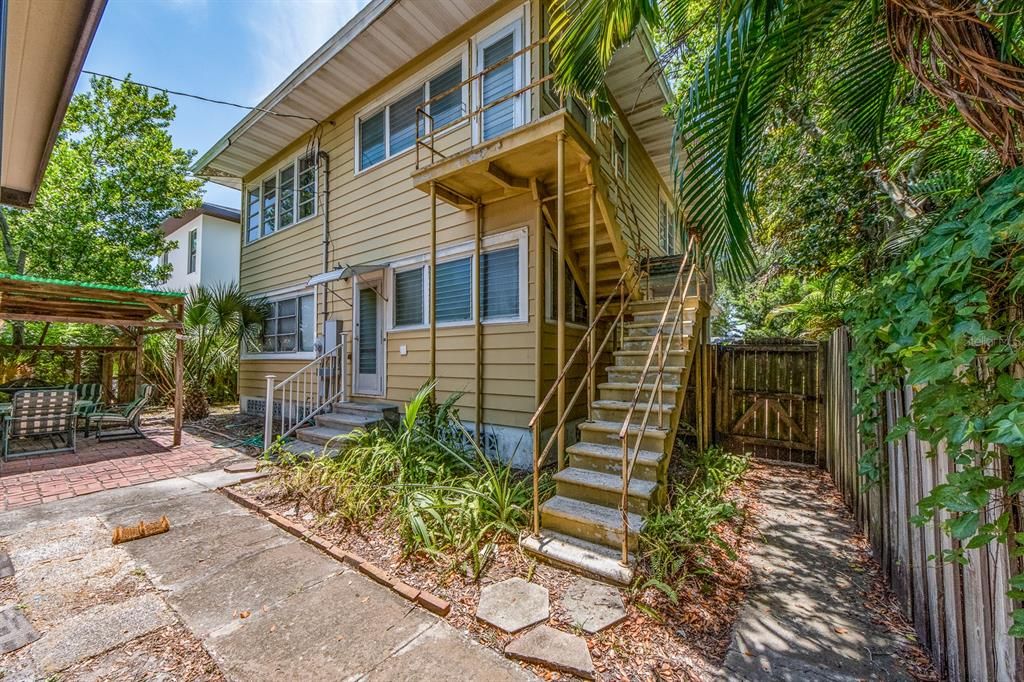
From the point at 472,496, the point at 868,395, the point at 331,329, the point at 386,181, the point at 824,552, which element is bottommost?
the point at 824,552

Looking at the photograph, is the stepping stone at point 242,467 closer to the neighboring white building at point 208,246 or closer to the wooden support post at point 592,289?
the wooden support post at point 592,289

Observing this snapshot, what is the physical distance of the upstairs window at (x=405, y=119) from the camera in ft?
20.6

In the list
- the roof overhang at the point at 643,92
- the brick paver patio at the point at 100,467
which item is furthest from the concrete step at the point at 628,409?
the brick paver patio at the point at 100,467

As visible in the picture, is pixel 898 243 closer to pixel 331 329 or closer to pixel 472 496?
pixel 472 496

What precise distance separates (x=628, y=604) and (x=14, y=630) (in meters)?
3.84

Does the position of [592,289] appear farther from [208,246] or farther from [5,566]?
[208,246]

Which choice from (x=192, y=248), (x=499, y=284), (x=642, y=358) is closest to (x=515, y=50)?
(x=499, y=284)

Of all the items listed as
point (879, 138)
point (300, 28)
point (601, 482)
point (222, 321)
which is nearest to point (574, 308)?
point (601, 482)

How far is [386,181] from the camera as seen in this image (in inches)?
276

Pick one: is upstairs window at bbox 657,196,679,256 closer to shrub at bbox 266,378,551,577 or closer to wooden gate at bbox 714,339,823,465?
wooden gate at bbox 714,339,823,465

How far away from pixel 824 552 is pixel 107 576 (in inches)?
228

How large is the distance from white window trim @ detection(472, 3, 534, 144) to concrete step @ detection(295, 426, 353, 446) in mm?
4755

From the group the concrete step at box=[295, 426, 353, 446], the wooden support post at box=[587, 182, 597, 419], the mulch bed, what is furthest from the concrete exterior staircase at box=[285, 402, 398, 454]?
the wooden support post at box=[587, 182, 597, 419]

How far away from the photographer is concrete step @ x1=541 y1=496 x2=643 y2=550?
3.13 m
